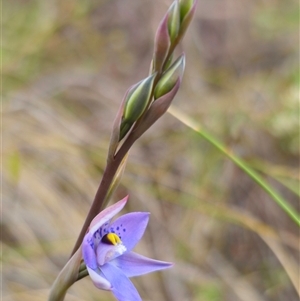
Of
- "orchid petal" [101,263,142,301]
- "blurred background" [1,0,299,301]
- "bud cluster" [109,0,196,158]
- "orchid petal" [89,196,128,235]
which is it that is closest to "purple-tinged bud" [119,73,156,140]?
"bud cluster" [109,0,196,158]

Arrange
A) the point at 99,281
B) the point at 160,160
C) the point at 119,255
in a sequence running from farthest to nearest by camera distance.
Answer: the point at 160,160, the point at 119,255, the point at 99,281

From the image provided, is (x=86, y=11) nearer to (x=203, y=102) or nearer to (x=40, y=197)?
(x=203, y=102)

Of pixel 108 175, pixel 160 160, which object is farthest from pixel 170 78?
pixel 160 160

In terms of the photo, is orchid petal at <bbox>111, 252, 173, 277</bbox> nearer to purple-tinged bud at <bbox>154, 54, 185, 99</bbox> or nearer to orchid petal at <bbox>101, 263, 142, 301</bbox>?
orchid petal at <bbox>101, 263, 142, 301</bbox>

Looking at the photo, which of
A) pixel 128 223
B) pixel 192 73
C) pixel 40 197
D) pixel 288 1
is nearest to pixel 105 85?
pixel 192 73

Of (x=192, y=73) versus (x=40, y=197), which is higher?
(x=192, y=73)

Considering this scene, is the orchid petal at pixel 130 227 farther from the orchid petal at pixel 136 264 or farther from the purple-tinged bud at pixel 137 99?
the purple-tinged bud at pixel 137 99

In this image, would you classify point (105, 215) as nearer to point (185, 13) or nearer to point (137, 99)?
point (137, 99)
